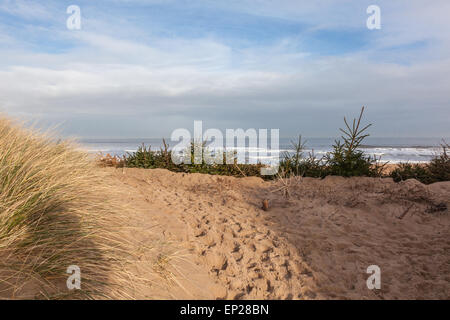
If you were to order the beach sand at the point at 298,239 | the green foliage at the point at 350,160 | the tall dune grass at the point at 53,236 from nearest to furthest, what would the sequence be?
the tall dune grass at the point at 53,236 < the beach sand at the point at 298,239 < the green foliage at the point at 350,160

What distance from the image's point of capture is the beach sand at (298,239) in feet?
11.5

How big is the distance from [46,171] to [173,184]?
3667 mm

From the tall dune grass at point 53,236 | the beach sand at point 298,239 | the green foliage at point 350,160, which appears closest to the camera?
the tall dune grass at point 53,236

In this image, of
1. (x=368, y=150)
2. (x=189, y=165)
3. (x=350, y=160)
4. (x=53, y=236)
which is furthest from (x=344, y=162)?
(x=368, y=150)

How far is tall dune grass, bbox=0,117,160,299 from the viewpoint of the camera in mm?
2531

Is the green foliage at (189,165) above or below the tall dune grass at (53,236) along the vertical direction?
above

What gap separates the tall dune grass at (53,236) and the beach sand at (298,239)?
19.3 inches

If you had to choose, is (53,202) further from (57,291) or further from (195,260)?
(195,260)

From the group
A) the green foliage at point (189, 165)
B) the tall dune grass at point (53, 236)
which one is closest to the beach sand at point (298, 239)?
the tall dune grass at point (53, 236)

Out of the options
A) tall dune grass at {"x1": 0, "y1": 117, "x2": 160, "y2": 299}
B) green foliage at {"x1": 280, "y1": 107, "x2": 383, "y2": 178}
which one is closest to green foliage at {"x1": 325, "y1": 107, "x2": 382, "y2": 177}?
green foliage at {"x1": 280, "y1": 107, "x2": 383, "y2": 178}

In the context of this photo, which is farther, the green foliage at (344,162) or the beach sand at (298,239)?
the green foliage at (344,162)

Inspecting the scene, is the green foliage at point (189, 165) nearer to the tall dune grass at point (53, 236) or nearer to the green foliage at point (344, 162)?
the green foliage at point (344, 162)

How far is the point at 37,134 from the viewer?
5.79m
